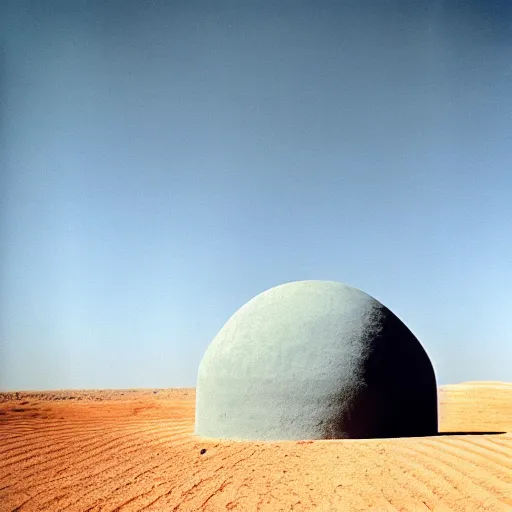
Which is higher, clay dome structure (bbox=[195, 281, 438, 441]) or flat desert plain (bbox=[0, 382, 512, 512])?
clay dome structure (bbox=[195, 281, 438, 441])

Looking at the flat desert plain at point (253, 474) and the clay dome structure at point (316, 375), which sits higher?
the clay dome structure at point (316, 375)

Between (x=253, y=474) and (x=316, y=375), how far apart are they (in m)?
2.81

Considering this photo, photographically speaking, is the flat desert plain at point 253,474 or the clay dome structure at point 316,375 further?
the clay dome structure at point 316,375

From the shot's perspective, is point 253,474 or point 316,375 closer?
point 253,474

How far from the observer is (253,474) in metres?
6.80

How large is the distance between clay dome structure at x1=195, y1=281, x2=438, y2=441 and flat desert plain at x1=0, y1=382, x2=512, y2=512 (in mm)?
554

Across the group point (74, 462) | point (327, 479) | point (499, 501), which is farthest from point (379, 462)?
point (74, 462)

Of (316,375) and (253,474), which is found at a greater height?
(316,375)

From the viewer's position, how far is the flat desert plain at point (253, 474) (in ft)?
18.6

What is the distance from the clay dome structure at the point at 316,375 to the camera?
9.15 metres

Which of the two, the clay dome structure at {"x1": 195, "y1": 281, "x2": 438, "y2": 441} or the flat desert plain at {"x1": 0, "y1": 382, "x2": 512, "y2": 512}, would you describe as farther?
the clay dome structure at {"x1": 195, "y1": 281, "x2": 438, "y2": 441}

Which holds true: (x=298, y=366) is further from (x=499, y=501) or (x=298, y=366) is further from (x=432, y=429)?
(x=499, y=501)

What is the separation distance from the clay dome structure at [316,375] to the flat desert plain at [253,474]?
554mm

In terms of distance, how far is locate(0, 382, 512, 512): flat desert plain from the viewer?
5.66 m
